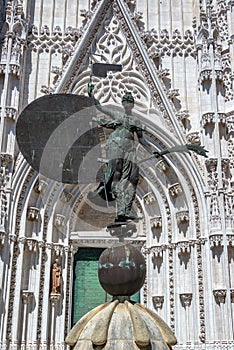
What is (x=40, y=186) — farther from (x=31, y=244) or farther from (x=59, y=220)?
(x=31, y=244)

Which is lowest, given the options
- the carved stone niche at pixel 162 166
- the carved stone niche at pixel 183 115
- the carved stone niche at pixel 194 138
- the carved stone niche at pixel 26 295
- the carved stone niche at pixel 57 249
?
the carved stone niche at pixel 26 295

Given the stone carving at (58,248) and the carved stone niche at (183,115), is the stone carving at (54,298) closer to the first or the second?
the stone carving at (58,248)

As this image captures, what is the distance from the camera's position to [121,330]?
5320 millimetres

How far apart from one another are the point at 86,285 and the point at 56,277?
1.21 metres

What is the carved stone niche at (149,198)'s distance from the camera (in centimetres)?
1384

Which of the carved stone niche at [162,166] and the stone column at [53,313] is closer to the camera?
the stone column at [53,313]

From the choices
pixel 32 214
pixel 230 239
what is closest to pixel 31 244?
pixel 32 214

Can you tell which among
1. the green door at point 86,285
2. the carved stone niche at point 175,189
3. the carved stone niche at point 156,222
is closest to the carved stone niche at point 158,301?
the green door at point 86,285

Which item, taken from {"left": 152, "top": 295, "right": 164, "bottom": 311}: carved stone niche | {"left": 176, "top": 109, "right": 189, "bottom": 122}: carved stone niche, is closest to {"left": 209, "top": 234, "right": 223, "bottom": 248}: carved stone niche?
{"left": 152, "top": 295, "right": 164, "bottom": 311}: carved stone niche

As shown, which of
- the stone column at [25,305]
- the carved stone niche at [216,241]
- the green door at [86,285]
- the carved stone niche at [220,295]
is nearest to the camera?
the carved stone niche at [220,295]

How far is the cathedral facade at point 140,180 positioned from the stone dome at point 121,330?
6518 millimetres

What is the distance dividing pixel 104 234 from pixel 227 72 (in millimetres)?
6337

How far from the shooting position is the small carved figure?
1270 cm

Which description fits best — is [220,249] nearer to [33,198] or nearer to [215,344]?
[215,344]
